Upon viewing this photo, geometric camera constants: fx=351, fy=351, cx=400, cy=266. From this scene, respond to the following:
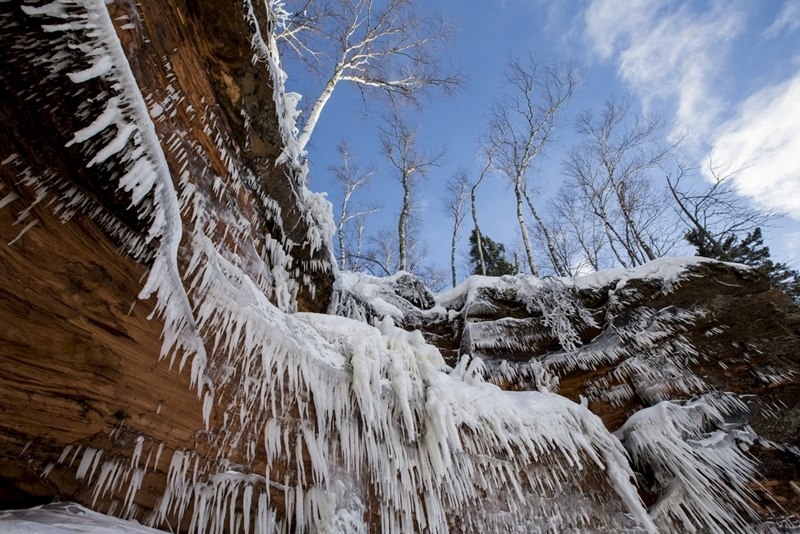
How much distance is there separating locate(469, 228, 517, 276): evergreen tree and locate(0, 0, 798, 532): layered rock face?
12874 millimetres

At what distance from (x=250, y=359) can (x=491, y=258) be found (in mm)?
19453

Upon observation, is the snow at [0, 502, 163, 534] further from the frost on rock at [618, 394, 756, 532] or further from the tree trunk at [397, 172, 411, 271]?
the tree trunk at [397, 172, 411, 271]

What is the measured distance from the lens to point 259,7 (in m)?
3.47

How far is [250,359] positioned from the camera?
2.49 meters

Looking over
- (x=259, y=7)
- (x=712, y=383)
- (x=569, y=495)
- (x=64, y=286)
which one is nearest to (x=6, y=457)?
(x=64, y=286)

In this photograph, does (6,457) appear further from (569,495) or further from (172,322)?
(569,495)

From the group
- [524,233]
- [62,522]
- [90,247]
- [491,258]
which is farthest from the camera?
[491,258]

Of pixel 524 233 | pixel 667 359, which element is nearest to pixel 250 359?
pixel 667 359

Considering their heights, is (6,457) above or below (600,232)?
below

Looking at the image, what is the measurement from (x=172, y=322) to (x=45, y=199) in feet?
2.78

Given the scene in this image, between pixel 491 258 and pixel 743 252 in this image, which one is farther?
pixel 491 258

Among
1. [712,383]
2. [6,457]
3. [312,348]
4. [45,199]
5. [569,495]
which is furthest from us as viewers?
[712,383]

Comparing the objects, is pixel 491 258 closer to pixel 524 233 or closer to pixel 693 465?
pixel 524 233

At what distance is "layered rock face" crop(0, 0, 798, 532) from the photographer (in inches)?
64.6
